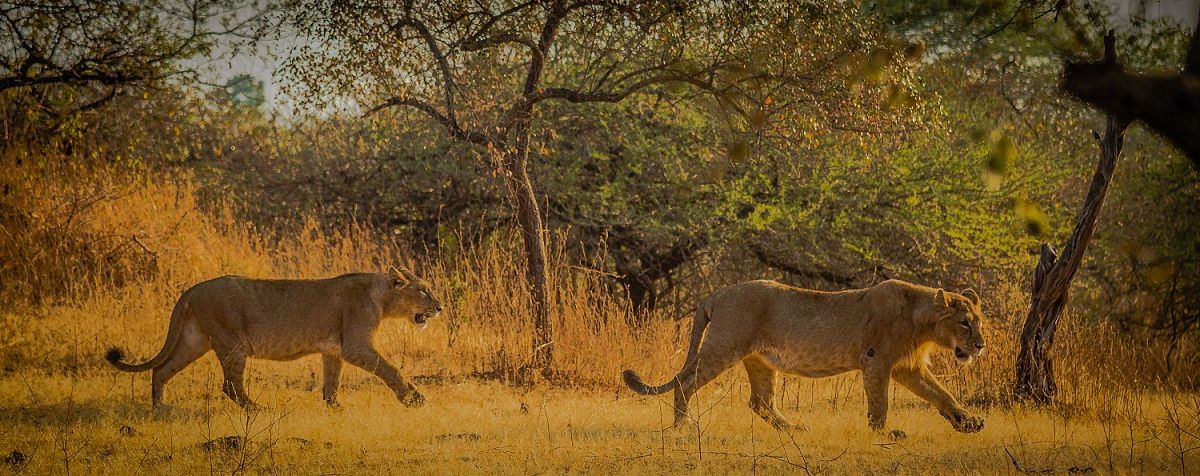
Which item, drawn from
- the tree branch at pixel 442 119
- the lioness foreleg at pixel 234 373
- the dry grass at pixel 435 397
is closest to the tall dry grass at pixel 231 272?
the dry grass at pixel 435 397

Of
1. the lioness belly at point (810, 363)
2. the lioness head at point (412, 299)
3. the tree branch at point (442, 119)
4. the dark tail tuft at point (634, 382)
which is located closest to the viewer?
the dark tail tuft at point (634, 382)

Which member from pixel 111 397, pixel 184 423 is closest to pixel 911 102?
pixel 184 423

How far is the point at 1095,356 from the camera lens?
10953 millimetres

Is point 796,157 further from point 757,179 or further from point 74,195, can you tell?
point 74,195

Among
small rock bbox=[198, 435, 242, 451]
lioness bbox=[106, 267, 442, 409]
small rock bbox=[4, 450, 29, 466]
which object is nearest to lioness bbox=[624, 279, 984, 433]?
lioness bbox=[106, 267, 442, 409]

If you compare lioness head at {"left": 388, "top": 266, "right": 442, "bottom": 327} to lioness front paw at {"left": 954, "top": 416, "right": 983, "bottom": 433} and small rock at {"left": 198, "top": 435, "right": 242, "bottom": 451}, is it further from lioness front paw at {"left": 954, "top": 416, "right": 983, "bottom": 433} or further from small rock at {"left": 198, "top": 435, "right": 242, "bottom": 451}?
lioness front paw at {"left": 954, "top": 416, "right": 983, "bottom": 433}

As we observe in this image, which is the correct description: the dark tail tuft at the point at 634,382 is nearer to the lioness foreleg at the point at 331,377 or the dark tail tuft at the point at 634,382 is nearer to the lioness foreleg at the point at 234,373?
the lioness foreleg at the point at 331,377

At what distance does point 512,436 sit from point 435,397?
244cm

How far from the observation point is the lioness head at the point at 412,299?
9398 mm

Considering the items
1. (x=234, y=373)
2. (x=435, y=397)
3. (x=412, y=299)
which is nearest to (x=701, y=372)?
(x=412, y=299)

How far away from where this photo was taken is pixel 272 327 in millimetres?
8859

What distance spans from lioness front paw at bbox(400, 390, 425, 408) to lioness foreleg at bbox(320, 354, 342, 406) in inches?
29.8

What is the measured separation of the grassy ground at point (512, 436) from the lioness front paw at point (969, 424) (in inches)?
5.6

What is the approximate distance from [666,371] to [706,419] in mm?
2925
